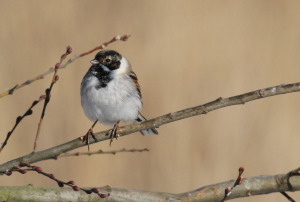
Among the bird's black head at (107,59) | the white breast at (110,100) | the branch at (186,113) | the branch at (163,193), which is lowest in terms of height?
the branch at (163,193)

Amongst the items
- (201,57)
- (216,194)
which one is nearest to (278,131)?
(201,57)

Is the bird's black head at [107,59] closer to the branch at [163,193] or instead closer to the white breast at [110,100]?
the white breast at [110,100]

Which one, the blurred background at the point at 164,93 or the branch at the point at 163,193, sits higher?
the blurred background at the point at 164,93

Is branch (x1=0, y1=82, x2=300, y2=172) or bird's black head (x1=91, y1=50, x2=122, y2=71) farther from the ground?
bird's black head (x1=91, y1=50, x2=122, y2=71)

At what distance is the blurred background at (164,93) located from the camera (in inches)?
133

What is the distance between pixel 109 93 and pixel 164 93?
1119 millimetres

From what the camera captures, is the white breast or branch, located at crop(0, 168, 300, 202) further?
the white breast

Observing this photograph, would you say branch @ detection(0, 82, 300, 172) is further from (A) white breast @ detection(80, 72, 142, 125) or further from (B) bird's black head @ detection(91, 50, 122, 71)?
(B) bird's black head @ detection(91, 50, 122, 71)

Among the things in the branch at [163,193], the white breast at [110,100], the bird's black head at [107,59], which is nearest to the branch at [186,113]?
the branch at [163,193]

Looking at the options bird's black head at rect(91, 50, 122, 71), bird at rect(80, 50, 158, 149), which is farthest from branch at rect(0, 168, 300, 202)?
bird's black head at rect(91, 50, 122, 71)

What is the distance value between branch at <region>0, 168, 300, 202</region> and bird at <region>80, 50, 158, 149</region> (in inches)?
31.9

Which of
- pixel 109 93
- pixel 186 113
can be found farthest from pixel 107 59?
pixel 186 113

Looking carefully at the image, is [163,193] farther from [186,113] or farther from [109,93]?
[109,93]

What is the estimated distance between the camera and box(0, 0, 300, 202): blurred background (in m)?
3.37
